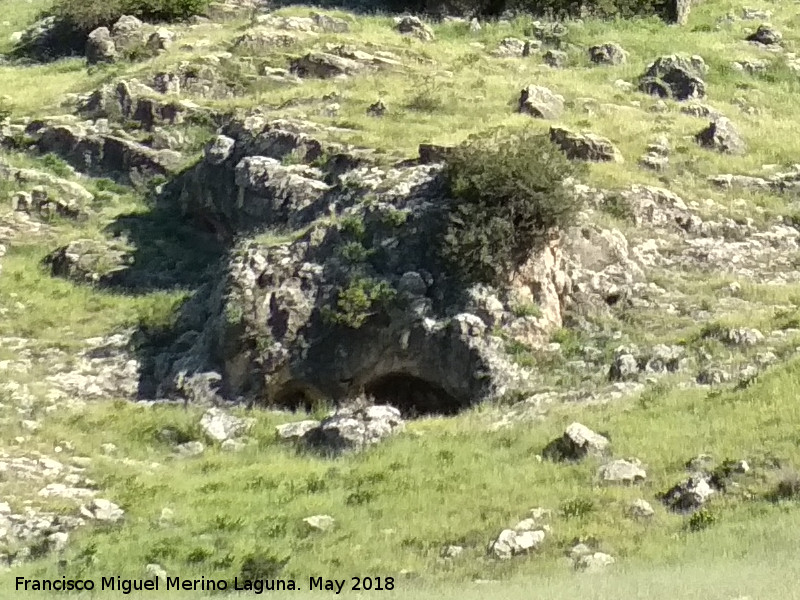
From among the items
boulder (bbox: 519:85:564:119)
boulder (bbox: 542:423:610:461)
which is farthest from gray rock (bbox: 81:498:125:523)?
boulder (bbox: 519:85:564:119)

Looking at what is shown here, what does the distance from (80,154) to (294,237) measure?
10072 mm

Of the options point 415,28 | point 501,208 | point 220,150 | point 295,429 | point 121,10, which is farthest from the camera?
point 121,10

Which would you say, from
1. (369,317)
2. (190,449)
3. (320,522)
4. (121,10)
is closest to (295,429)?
(190,449)

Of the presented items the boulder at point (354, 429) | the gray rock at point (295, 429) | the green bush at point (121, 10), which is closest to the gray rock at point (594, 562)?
the boulder at point (354, 429)

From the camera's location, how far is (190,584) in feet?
42.8

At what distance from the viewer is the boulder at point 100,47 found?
3606 cm

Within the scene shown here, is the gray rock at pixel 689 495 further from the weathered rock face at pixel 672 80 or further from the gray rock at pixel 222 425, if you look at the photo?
the weathered rock face at pixel 672 80

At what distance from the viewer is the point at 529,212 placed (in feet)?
67.7

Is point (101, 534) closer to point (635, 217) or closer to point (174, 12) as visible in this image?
point (635, 217)

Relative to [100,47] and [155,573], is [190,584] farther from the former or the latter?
[100,47]

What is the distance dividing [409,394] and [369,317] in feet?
5.23

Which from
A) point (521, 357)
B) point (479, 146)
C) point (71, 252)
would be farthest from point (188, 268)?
point (521, 357)

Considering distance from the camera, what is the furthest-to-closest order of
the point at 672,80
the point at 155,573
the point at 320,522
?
the point at 672,80 → the point at 320,522 → the point at 155,573

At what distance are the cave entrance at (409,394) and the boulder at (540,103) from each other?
9027 millimetres
